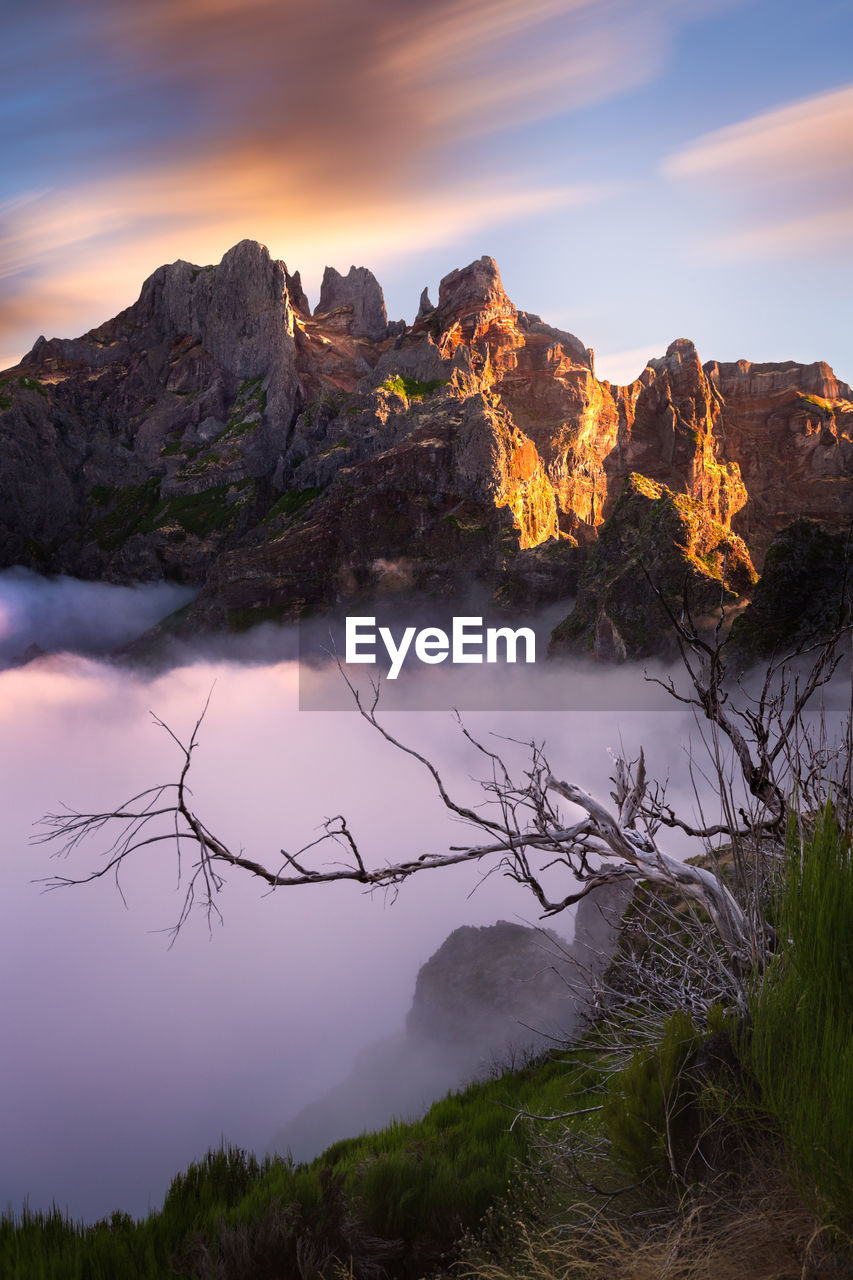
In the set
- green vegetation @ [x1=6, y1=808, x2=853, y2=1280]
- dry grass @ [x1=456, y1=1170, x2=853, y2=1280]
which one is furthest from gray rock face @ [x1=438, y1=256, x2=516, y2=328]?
dry grass @ [x1=456, y1=1170, x2=853, y2=1280]

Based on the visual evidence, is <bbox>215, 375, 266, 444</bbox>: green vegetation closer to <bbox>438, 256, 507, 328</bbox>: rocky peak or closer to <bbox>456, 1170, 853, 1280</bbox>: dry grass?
<bbox>438, 256, 507, 328</bbox>: rocky peak

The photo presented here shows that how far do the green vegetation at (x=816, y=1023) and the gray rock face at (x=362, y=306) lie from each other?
20390 centimetres

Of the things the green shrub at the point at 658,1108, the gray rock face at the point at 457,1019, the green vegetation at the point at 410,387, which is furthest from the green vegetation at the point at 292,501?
the green shrub at the point at 658,1108

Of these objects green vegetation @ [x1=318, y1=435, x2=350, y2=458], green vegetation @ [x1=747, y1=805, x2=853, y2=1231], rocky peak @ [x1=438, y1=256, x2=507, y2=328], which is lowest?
green vegetation @ [x1=747, y1=805, x2=853, y2=1231]

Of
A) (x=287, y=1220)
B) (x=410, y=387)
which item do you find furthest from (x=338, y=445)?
(x=287, y=1220)

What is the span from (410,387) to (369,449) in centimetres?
1499

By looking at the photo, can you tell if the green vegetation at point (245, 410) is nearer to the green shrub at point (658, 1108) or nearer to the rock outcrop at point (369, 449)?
the rock outcrop at point (369, 449)

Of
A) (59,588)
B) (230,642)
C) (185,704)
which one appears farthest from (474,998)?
(59,588)

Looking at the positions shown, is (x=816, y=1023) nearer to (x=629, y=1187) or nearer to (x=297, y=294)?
(x=629, y=1187)

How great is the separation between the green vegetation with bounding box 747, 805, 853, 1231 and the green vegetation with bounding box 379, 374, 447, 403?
492 feet

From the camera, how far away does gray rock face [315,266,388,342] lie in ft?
634

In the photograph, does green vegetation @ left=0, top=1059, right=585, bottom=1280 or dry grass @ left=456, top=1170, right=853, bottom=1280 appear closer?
dry grass @ left=456, top=1170, right=853, bottom=1280

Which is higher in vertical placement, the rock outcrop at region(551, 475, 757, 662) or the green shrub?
the rock outcrop at region(551, 475, 757, 662)

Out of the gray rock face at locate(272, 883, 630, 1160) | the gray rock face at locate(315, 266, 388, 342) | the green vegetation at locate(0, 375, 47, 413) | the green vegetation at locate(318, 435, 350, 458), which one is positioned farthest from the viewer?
the gray rock face at locate(315, 266, 388, 342)
